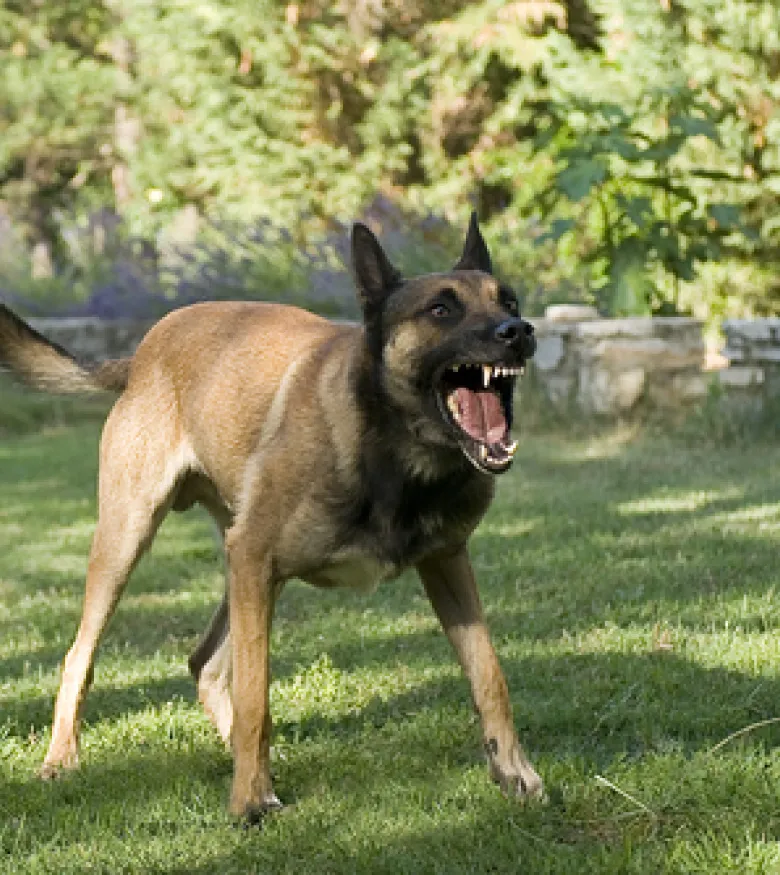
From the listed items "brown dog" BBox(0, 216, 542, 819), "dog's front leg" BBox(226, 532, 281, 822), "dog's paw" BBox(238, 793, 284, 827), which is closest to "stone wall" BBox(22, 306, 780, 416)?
"brown dog" BBox(0, 216, 542, 819)

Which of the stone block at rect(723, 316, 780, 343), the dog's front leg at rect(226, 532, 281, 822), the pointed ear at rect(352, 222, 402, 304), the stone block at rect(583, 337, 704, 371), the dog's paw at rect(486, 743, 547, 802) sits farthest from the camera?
the stone block at rect(583, 337, 704, 371)

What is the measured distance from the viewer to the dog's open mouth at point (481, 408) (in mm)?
4023

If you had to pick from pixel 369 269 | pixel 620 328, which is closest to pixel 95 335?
pixel 620 328

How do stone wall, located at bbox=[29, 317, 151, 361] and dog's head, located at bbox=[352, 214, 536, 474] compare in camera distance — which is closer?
dog's head, located at bbox=[352, 214, 536, 474]

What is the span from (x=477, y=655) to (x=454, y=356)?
3.01 feet

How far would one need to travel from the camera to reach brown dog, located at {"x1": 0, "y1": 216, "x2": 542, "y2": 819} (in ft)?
13.6

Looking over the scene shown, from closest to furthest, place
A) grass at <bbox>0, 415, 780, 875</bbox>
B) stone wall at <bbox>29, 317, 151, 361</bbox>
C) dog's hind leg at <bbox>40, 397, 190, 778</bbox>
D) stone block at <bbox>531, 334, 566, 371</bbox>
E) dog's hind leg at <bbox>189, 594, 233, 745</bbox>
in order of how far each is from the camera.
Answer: grass at <bbox>0, 415, 780, 875</bbox>, dog's hind leg at <bbox>40, 397, 190, 778</bbox>, dog's hind leg at <bbox>189, 594, 233, 745</bbox>, stone block at <bbox>531, 334, 566, 371</bbox>, stone wall at <bbox>29, 317, 151, 361</bbox>

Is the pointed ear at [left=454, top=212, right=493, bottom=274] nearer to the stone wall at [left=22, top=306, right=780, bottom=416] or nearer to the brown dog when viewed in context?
the brown dog

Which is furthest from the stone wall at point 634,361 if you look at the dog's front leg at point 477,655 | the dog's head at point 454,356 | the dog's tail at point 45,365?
the dog's head at point 454,356

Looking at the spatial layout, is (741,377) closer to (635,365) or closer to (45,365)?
(635,365)

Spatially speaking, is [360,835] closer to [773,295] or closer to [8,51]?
[773,295]

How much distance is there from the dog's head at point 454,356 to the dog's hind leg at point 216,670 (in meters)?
1.26

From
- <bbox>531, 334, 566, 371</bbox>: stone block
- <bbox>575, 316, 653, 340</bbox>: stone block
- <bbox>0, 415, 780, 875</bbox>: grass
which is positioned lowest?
<bbox>531, 334, 566, 371</bbox>: stone block

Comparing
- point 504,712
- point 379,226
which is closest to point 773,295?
point 379,226
